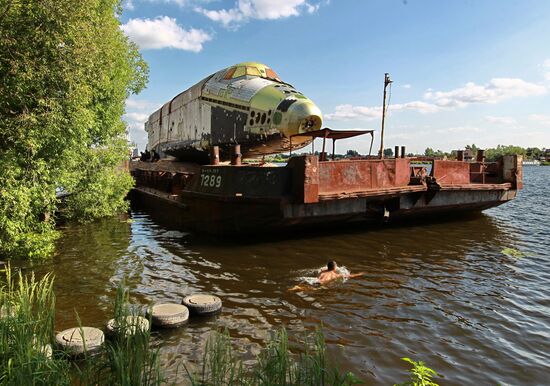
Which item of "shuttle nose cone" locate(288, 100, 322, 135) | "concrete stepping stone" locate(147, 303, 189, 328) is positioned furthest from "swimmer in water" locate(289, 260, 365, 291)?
"shuttle nose cone" locate(288, 100, 322, 135)

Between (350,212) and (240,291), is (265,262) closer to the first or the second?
(240,291)

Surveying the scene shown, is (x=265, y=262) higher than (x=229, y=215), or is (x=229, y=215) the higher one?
(x=229, y=215)

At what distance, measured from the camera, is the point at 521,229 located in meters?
14.6

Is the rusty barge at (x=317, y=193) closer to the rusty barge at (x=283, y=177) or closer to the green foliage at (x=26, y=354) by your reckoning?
the rusty barge at (x=283, y=177)

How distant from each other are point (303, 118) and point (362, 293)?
18.5ft

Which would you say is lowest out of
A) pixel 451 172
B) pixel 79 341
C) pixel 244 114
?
pixel 79 341

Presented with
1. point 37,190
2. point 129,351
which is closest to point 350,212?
point 37,190

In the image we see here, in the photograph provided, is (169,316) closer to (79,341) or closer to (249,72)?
(79,341)

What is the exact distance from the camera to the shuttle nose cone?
36.6ft

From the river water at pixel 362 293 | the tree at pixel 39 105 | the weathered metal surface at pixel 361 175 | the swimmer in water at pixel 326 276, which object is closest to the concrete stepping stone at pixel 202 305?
the river water at pixel 362 293

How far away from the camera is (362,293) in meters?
7.15

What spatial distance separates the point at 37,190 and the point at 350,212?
7.39 m

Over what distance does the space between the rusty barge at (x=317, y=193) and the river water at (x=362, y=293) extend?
A: 693 mm

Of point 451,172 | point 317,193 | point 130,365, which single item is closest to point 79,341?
point 130,365
